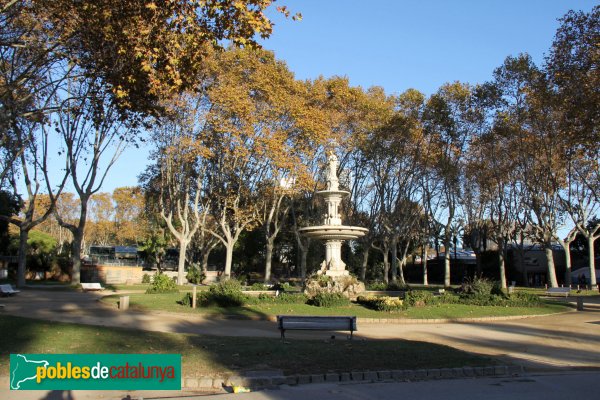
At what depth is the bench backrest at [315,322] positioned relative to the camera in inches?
482

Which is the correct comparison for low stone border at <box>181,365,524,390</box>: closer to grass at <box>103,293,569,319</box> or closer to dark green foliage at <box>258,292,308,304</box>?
grass at <box>103,293,569,319</box>

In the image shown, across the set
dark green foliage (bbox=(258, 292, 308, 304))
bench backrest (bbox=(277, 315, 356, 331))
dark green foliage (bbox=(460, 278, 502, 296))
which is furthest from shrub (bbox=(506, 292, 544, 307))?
bench backrest (bbox=(277, 315, 356, 331))

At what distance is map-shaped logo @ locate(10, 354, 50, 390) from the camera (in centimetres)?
761

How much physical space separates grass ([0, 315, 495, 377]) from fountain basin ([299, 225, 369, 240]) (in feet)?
44.8

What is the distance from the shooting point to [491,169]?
3991cm

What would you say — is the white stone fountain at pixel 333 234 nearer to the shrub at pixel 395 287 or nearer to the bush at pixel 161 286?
the shrub at pixel 395 287

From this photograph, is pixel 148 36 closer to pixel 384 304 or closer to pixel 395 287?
pixel 384 304

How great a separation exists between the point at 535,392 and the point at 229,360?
5015mm

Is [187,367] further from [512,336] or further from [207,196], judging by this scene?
[207,196]

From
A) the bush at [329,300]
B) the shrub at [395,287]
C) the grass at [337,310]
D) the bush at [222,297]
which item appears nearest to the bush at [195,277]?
the shrub at [395,287]

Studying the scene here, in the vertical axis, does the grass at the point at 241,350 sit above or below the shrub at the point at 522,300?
below

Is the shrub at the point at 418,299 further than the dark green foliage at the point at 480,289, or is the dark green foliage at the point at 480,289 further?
the dark green foliage at the point at 480,289

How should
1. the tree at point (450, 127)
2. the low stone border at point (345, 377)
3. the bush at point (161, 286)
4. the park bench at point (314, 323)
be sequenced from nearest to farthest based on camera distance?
the low stone border at point (345, 377)
the park bench at point (314, 323)
the bush at point (161, 286)
the tree at point (450, 127)

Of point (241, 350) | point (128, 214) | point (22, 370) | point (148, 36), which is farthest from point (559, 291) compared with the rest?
point (128, 214)
